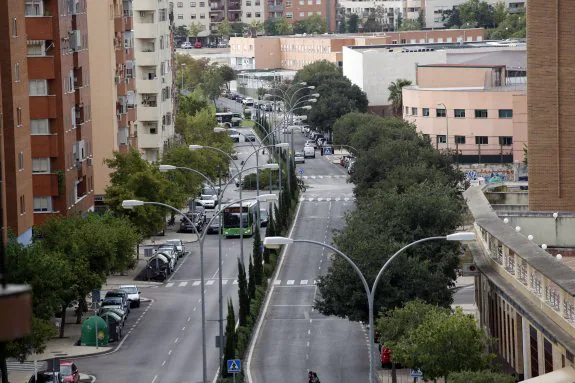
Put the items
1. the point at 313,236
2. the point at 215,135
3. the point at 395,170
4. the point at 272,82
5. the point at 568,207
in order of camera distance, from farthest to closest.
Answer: the point at 272,82
the point at 215,135
the point at 313,236
the point at 395,170
the point at 568,207

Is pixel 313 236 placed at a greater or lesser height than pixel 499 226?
lesser

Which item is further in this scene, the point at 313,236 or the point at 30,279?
the point at 313,236

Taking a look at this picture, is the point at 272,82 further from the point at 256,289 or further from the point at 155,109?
the point at 256,289

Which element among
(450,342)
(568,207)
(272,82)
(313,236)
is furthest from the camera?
(272,82)

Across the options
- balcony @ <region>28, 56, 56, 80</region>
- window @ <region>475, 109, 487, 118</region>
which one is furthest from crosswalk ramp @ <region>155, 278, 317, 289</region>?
window @ <region>475, 109, 487, 118</region>

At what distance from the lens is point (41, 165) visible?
228ft

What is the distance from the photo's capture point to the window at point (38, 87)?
2729 inches

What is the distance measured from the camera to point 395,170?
80250 mm

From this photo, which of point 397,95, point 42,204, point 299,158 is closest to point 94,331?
point 42,204

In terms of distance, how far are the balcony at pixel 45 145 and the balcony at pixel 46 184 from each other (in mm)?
984

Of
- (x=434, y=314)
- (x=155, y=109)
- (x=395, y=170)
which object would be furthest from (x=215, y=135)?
(x=434, y=314)

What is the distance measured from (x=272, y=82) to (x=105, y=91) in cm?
10613

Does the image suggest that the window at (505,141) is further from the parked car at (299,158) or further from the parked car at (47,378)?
the parked car at (47,378)

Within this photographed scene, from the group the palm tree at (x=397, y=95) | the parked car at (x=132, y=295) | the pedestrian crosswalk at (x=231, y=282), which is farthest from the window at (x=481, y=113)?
the parked car at (x=132, y=295)
